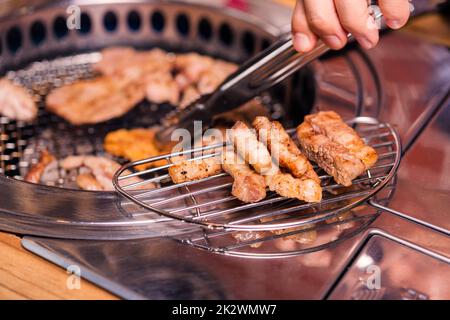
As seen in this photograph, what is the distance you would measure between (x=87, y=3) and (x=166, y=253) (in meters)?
1.54

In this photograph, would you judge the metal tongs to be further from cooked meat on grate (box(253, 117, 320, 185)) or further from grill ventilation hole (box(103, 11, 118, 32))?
grill ventilation hole (box(103, 11, 118, 32))

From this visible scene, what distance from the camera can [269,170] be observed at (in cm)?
150

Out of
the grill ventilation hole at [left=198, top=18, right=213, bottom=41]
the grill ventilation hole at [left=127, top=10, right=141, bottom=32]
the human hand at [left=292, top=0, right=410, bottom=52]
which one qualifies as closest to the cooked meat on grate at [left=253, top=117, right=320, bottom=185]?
the human hand at [left=292, top=0, right=410, bottom=52]

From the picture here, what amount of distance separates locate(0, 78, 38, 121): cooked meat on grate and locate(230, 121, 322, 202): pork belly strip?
0.99 m

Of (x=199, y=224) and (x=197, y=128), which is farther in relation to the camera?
(x=197, y=128)

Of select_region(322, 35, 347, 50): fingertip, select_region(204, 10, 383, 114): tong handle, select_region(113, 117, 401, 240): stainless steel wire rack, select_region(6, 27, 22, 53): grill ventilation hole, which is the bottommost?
select_region(113, 117, 401, 240): stainless steel wire rack

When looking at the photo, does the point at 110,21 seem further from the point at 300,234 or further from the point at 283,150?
the point at 300,234

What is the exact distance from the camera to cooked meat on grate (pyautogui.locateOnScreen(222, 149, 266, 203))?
146cm

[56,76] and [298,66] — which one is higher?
[56,76]

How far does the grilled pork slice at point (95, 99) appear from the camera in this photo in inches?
86.0

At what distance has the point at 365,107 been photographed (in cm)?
194

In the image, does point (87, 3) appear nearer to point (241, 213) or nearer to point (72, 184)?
point (72, 184)
